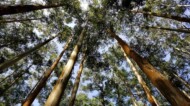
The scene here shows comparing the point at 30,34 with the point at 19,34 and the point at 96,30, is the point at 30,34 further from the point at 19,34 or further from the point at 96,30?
the point at 96,30

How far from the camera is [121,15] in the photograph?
16500 mm

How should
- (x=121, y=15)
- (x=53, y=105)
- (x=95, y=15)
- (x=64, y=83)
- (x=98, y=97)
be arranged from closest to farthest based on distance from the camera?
(x=53, y=105) → (x=64, y=83) → (x=121, y=15) → (x=95, y=15) → (x=98, y=97)

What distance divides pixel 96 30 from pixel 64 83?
1418 cm

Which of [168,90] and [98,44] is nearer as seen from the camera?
[168,90]

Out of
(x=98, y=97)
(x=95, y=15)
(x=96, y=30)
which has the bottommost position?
(x=98, y=97)

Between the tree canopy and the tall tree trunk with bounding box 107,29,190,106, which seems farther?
the tree canopy

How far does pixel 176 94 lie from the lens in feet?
12.9

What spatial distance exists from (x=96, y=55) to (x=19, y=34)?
7324mm

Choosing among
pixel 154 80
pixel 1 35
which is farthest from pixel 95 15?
pixel 154 80

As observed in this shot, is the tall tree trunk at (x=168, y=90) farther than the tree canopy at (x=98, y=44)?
No

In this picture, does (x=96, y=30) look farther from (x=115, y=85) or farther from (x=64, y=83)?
(x=64, y=83)

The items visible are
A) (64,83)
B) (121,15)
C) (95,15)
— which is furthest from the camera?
(95,15)

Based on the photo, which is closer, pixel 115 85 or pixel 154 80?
pixel 154 80

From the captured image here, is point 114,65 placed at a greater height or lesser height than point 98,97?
greater
